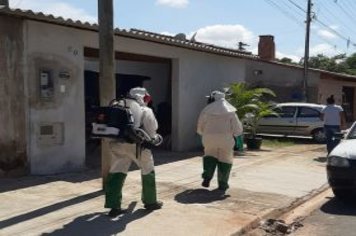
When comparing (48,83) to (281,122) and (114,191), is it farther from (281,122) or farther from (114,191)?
(281,122)

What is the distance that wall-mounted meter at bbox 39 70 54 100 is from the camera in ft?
34.7

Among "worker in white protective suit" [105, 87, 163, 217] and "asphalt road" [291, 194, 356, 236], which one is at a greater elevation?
"worker in white protective suit" [105, 87, 163, 217]

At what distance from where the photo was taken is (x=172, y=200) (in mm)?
8805

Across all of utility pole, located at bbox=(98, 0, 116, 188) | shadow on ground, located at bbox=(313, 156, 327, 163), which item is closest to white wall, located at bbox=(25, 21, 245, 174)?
utility pole, located at bbox=(98, 0, 116, 188)

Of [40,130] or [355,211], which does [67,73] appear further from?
[355,211]

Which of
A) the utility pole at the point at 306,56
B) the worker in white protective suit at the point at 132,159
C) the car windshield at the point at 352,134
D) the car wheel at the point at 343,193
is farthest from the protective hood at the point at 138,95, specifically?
the utility pole at the point at 306,56

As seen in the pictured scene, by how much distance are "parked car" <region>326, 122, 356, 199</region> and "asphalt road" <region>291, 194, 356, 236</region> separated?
245 millimetres

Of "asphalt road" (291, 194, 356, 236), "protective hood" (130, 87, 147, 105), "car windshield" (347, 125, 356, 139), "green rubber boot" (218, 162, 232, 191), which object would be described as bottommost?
"asphalt road" (291, 194, 356, 236)

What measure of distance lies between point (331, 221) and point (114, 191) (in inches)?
117

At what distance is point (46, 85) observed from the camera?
10.7m

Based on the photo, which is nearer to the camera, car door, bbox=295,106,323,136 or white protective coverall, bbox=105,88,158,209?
white protective coverall, bbox=105,88,158,209

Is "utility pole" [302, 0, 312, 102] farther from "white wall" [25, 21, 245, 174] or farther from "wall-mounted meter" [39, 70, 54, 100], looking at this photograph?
"wall-mounted meter" [39, 70, 54, 100]

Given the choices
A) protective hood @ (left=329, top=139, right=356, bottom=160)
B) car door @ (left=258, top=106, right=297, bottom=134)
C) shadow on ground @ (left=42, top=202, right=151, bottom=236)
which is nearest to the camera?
shadow on ground @ (left=42, top=202, right=151, bottom=236)

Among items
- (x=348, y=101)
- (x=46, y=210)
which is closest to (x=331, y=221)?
(x=46, y=210)
